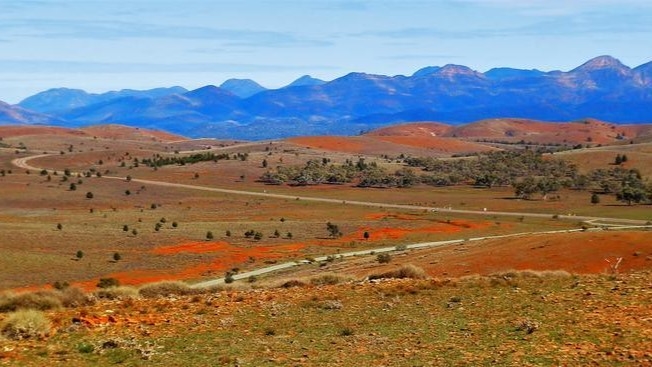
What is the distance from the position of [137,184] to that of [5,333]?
345ft

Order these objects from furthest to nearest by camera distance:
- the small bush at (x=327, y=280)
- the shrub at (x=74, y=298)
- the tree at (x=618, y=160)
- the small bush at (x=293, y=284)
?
the tree at (x=618, y=160), the small bush at (x=327, y=280), the small bush at (x=293, y=284), the shrub at (x=74, y=298)

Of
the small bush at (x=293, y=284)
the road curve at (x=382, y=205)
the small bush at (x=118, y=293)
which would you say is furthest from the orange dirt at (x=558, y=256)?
the road curve at (x=382, y=205)

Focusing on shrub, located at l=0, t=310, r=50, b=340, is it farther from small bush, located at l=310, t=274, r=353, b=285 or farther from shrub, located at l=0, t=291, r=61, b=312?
small bush, located at l=310, t=274, r=353, b=285

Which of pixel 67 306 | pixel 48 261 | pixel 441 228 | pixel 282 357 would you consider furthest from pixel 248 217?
pixel 282 357

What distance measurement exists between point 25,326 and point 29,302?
398cm

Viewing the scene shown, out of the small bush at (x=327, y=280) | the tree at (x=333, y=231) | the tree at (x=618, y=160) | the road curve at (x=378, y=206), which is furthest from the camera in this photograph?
the tree at (x=618, y=160)

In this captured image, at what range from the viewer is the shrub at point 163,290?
23078mm

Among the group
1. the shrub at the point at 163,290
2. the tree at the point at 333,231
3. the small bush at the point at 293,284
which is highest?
the small bush at the point at 293,284

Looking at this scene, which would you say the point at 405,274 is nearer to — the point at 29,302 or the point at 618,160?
the point at 29,302

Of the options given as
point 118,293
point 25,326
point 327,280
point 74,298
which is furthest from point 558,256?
point 25,326

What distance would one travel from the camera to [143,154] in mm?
177750

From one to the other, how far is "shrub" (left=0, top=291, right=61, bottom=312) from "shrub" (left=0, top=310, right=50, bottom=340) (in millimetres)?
3035

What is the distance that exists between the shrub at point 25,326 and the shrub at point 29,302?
119 inches

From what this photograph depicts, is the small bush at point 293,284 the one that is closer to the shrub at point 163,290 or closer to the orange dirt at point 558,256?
the shrub at point 163,290
